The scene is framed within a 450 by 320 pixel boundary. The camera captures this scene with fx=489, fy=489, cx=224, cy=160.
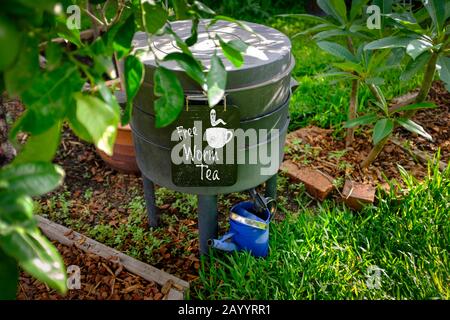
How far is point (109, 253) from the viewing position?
2.05 meters

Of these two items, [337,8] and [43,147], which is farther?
[337,8]

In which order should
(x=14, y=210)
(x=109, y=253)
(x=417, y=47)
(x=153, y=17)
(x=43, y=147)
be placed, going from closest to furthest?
1. (x=14, y=210)
2. (x=43, y=147)
3. (x=153, y=17)
4. (x=417, y=47)
5. (x=109, y=253)

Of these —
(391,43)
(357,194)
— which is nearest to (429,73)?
(391,43)

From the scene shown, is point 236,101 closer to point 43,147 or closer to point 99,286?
point 43,147

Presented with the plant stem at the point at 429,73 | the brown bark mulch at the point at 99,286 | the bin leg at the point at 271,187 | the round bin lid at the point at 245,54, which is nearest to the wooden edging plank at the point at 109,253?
the brown bark mulch at the point at 99,286

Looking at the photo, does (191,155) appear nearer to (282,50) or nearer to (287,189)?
(282,50)

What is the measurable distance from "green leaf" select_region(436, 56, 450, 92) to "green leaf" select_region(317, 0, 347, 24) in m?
0.55

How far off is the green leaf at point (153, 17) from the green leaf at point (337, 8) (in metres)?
1.40

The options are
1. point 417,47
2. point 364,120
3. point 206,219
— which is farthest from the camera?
point 364,120

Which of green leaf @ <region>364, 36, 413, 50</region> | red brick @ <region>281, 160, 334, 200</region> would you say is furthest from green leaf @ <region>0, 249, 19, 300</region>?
red brick @ <region>281, 160, 334, 200</region>

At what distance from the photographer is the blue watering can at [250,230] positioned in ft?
6.30

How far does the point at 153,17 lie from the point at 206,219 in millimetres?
973

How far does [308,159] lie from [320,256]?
0.80 metres

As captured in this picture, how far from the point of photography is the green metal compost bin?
1586 millimetres
